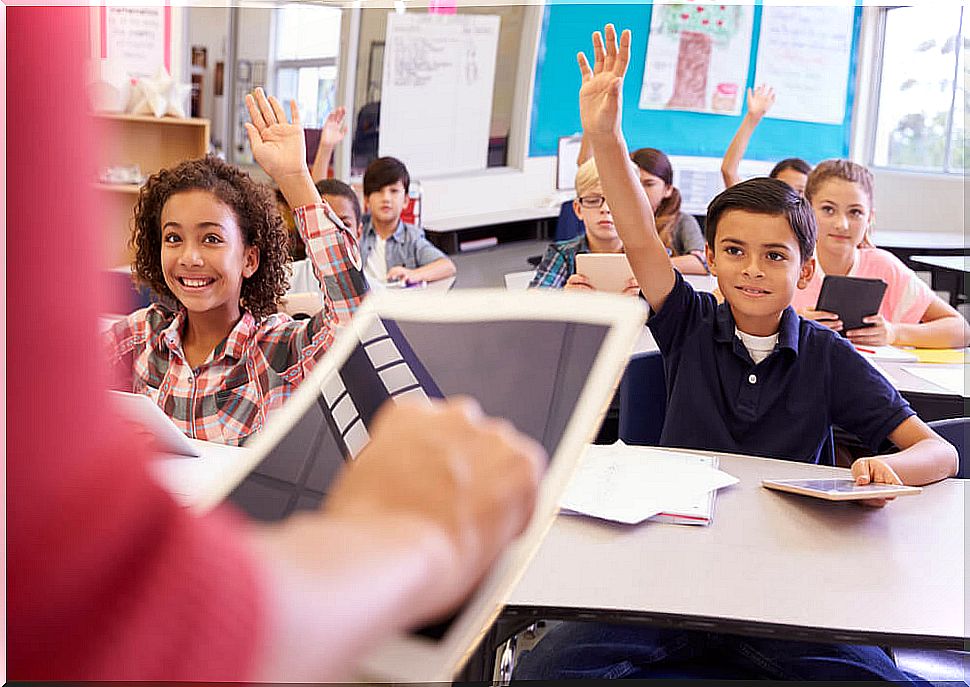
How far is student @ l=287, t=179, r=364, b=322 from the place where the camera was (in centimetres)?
297

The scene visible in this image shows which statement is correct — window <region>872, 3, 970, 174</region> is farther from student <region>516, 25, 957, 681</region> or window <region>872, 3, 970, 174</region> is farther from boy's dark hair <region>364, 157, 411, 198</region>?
student <region>516, 25, 957, 681</region>

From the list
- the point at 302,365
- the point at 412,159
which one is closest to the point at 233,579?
the point at 302,365

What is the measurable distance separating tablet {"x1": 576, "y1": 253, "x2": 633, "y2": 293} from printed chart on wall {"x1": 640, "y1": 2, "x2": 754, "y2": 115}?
4419mm

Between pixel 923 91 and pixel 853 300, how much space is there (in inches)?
195

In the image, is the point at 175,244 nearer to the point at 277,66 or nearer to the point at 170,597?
the point at 170,597

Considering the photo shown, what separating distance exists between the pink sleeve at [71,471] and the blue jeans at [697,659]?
46.4 inches

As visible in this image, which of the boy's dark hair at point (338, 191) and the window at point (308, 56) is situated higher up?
the window at point (308, 56)

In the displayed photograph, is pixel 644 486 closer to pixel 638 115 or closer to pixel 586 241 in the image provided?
pixel 586 241

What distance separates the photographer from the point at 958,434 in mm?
1700

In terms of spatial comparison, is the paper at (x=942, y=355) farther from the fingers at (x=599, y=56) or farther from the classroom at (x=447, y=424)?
the fingers at (x=599, y=56)

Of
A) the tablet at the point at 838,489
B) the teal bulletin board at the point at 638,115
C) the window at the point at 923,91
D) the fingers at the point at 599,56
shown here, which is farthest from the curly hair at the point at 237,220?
the window at the point at 923,91

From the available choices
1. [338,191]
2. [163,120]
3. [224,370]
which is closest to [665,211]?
[338,191]

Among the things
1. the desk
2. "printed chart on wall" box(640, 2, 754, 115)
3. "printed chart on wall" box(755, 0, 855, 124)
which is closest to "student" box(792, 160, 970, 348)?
the desk

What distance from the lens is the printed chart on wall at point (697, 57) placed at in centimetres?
654
